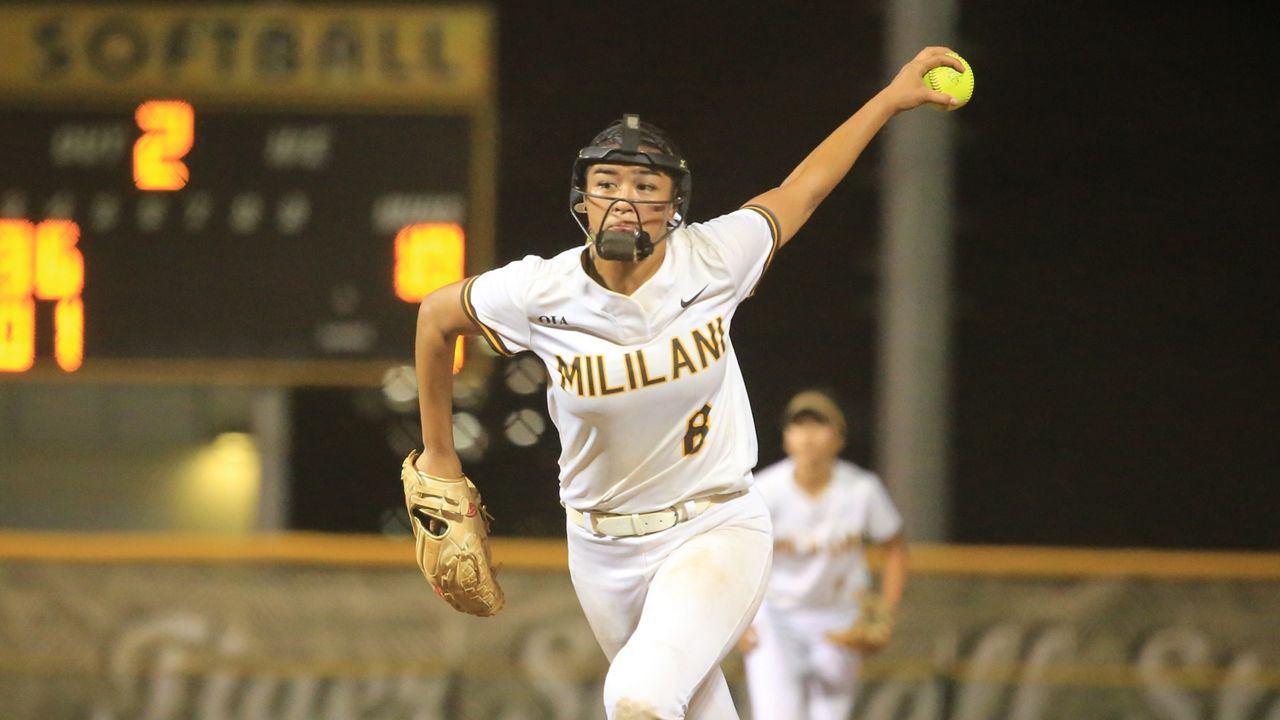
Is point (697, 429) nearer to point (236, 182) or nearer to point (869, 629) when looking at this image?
point (869, 629)

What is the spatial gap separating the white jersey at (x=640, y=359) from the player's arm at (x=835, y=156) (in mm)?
101

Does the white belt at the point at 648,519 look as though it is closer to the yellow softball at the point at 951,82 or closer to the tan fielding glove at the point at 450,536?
the tan fielding glove at the point at 450,536

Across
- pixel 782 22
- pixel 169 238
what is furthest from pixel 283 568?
pixel 782 22

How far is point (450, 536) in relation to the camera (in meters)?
3.23

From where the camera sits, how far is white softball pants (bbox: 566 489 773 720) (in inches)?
112

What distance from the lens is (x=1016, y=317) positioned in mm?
13711

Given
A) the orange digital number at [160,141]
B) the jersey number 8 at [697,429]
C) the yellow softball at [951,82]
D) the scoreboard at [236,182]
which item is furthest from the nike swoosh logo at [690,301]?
the orange digital number at [160,141]

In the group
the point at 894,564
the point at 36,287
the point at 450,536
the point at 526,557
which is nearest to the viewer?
the point at 450,536

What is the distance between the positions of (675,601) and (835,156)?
3.15 feet

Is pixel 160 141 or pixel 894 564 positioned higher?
pixel 160 141

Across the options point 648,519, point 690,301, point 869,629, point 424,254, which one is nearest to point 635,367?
point 690,301

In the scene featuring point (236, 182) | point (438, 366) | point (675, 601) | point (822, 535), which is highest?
point (236, 182)

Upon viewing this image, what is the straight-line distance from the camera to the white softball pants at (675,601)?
2.85 meters

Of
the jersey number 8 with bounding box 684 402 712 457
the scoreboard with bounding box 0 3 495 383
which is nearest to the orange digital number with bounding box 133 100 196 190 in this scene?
the scoreboard with bounding box 0 3 495 383
